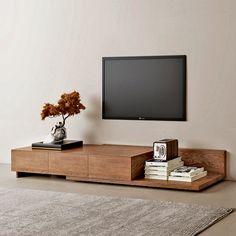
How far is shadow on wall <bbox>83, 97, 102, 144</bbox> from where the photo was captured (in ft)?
21.8

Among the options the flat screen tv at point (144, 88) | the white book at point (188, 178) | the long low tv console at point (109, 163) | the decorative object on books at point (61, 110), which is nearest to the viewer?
the white book at point (188, 178)

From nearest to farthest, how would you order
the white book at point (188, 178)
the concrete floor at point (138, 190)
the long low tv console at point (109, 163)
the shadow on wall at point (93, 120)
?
the concrete floor at point (138, 190) < the white book at point (188, 178) < the long low tv console at point (109, 163) < the shadow on wall at point (93, 120)

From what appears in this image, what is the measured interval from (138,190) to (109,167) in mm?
439

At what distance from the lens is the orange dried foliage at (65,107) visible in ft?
21.0

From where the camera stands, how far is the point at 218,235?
398 cm

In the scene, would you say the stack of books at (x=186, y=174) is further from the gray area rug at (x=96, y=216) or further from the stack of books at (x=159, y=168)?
the gray area rug at (x=96, y=216)

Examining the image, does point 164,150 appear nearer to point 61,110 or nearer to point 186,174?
point 186,174

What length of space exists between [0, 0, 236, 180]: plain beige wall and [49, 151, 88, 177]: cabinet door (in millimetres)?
679

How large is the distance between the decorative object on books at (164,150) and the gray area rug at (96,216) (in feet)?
2.99

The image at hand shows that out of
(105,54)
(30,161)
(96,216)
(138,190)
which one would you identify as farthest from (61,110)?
(96,216)

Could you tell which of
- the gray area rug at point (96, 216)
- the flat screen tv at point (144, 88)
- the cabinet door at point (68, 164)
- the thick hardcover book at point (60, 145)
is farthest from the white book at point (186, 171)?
the thick hardcover book at point (60, 145)

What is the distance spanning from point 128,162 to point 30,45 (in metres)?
2.15

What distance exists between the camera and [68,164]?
19.9ft

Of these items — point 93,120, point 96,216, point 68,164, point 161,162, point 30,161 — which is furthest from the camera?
point 93,120
